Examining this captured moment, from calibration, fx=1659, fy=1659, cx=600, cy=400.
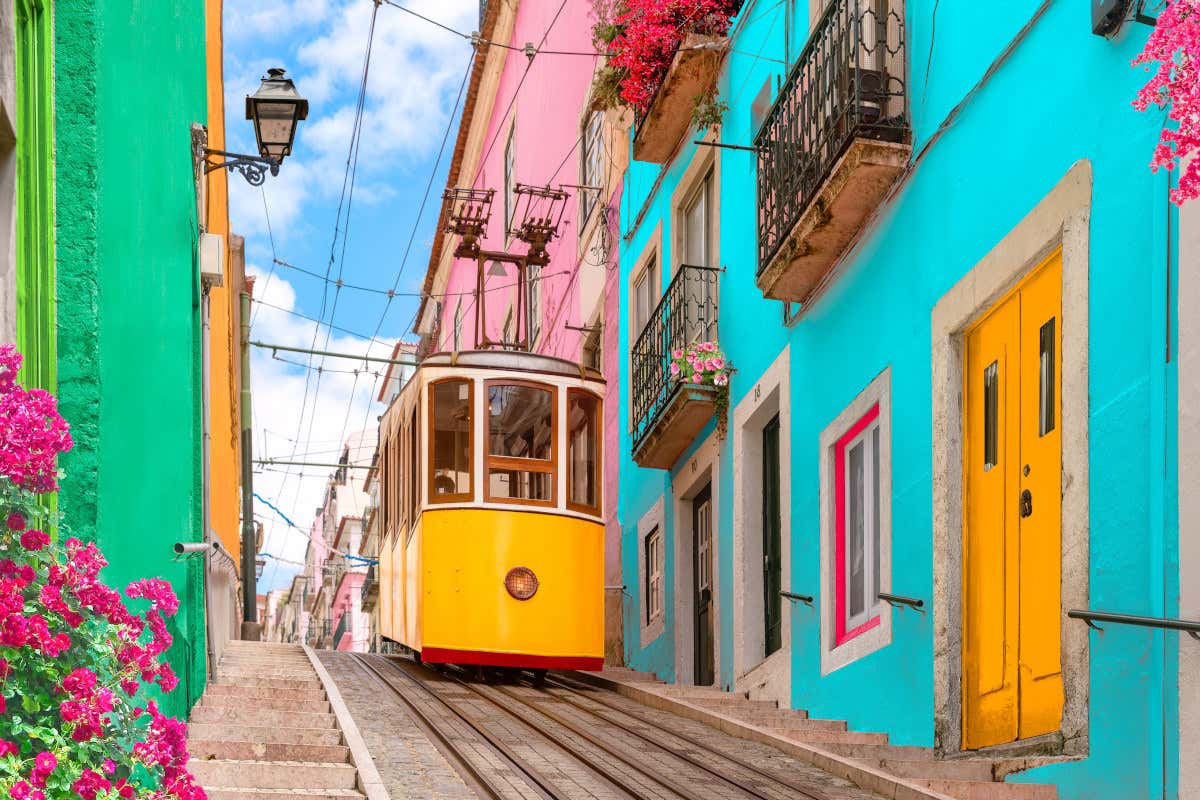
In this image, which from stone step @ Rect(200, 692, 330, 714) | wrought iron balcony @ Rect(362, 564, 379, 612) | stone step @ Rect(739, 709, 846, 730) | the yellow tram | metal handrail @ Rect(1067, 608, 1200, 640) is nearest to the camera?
metal handrail @ Rect(1067, 608, 1200, 640)

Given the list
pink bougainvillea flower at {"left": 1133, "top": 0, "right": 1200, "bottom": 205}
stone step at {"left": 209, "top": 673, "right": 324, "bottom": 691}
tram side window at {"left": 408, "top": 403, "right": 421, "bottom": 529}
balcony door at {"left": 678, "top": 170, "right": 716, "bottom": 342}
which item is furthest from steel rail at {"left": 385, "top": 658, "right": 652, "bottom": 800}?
pink bougainvillea flower at {"left": 1133, "top": 0, "right": 1200, "bottom": 205}

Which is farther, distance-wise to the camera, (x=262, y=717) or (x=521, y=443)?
(x=521, y=443)

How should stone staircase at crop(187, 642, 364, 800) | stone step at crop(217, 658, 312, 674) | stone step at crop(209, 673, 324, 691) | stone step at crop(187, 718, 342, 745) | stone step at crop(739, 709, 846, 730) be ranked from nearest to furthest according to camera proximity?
1. stone staircase at crop(187, 642, 364, 800)
2. stone step at crop(187, 718, 342, 745)
3. stone step at crop(739, 709, 846, 730)
4. stone step at crop(209, 673, 324, 691)
5. stone step at crop(217, 658, 312, 674)

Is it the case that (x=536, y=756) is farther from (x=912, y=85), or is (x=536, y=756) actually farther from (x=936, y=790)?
(x=912, y=85)

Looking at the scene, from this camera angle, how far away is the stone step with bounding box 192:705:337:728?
841 centimetres

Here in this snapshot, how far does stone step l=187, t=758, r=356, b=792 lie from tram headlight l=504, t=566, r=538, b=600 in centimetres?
571

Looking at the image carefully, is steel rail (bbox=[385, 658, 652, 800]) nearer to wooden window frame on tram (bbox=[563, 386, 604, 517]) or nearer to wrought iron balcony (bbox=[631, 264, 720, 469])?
wooden window frame on tram (bbox=[563, 386, 604, 517])

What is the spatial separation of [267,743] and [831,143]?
448 cm

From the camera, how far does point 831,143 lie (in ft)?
30.4

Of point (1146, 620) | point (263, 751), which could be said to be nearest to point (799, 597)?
point (263, 751)

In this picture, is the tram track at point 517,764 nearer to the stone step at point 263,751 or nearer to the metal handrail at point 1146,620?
the stone step at point 263,751

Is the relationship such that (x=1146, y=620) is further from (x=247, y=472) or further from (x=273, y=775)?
(x=247, y=472)

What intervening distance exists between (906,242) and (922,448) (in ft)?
3.94

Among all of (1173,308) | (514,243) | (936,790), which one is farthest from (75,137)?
(514,243)
